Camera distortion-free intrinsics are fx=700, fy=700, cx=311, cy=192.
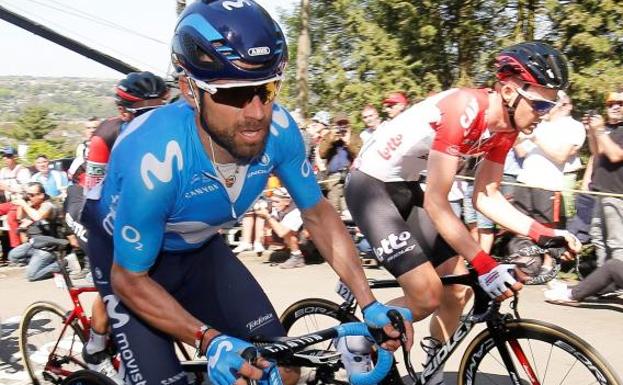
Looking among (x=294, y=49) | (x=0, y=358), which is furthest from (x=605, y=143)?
(x=294, y=49)

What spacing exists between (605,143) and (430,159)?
3.36 m

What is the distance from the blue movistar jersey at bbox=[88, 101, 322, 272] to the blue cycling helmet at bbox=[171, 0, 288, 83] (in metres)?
0.25

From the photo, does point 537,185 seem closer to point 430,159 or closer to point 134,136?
point 430,159

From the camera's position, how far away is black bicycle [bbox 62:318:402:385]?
2.31 metres

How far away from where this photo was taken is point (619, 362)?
4695 millimetres

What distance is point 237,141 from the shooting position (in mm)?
2230

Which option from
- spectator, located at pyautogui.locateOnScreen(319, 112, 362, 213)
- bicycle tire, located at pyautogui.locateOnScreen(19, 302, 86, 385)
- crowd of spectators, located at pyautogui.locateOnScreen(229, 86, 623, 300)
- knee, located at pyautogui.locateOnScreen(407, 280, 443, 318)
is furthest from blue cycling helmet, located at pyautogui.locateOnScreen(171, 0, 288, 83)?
spectator, located at pyautogui.locateOnScreen(319, 112, 362, 213)

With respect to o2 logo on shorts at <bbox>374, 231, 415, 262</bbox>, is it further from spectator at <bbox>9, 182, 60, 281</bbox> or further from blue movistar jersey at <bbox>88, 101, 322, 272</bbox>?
spectator at <bbox>9, 182, 60, 281</bbox>

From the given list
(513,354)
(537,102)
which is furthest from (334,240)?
(537,102)

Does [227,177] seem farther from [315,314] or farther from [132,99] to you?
[132,99]

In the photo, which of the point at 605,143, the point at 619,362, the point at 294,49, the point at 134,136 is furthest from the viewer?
the point at 294,49

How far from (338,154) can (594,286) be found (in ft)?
11.7

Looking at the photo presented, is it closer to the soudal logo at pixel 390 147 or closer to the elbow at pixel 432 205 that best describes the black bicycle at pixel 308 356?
the elbow at pixel 432 205

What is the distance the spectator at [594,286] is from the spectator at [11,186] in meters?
7.44
